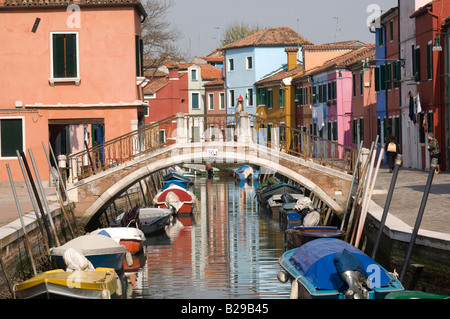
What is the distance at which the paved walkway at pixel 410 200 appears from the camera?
47.4 ft

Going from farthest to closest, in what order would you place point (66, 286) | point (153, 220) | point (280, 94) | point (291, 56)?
point (291, 56)
point (280, 94)
point (153, 220)
point (66, 286)

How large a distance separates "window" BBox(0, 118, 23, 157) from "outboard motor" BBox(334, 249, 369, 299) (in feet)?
45.8

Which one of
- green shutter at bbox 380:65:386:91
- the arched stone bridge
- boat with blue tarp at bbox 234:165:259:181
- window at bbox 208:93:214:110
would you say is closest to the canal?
the arched stone bridge

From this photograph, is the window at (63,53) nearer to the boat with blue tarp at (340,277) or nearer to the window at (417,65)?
the window at (417,65)

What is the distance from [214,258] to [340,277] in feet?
23.4

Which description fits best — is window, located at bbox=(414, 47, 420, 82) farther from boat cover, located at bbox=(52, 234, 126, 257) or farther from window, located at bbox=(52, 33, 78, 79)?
boat cover, located at bbox=(52, 234, 126, 257)

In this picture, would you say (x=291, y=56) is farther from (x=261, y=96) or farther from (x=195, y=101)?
(x=195, y=101)

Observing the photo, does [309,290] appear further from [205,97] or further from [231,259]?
[205,97]

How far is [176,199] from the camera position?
26.9 metres

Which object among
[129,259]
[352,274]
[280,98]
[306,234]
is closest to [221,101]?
[280,98]

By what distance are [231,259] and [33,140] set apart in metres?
7.92

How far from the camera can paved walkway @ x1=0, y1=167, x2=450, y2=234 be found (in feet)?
47.4

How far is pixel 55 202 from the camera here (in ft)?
64.1
